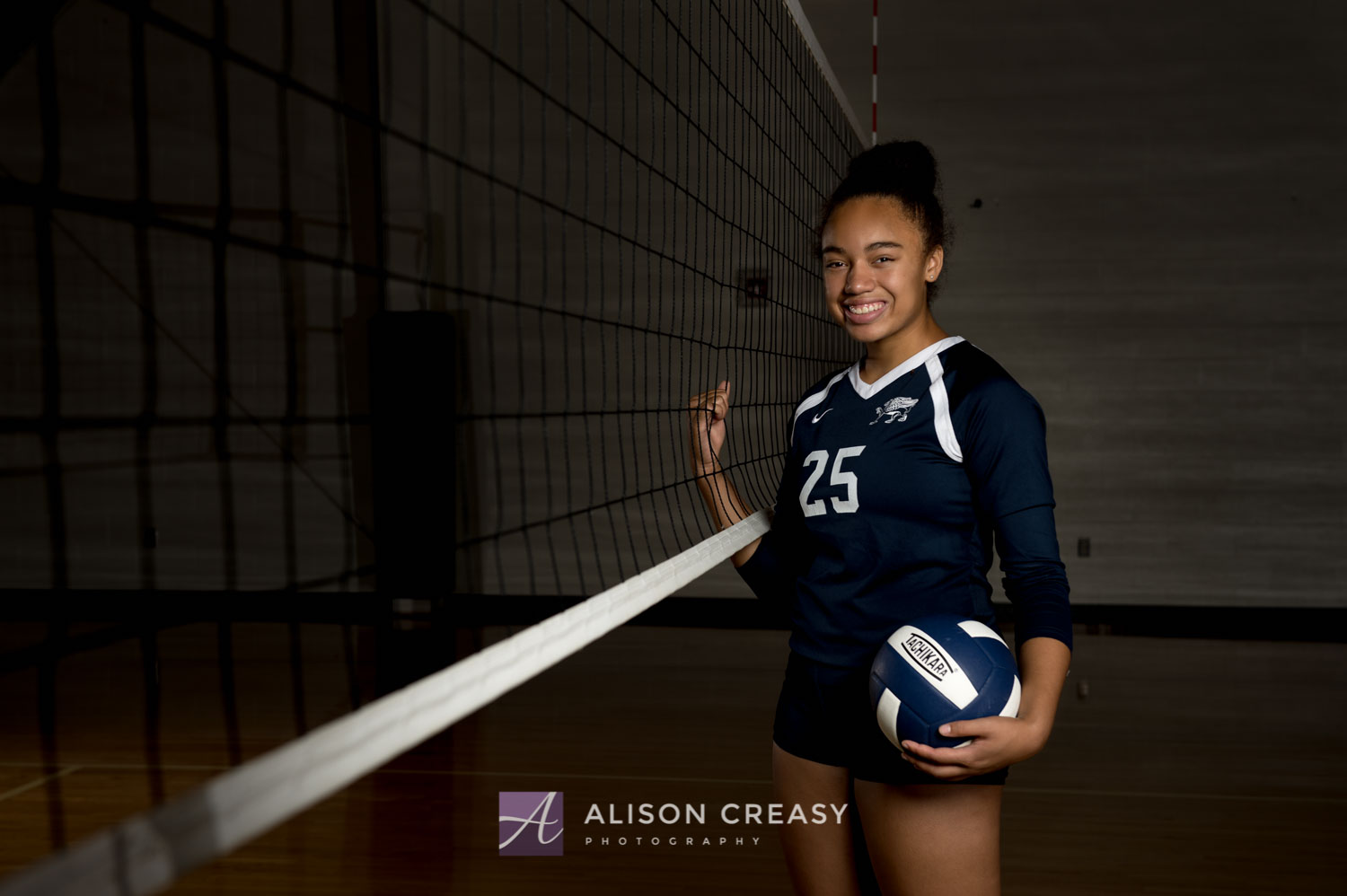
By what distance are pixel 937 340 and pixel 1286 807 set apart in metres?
2.65

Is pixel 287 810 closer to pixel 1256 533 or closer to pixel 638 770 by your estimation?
pixel 638 770

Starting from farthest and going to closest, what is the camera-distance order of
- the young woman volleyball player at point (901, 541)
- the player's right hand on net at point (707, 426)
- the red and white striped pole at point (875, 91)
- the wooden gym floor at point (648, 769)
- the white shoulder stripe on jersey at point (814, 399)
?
the red and white striped pole at point (875, 91), the wooden gym floor at point (648, 769), the player's right hand on net at point (707, 426), the white shoulder stripe on jersey at point (814, 399), the young woman volleyball player at point (901, 541)

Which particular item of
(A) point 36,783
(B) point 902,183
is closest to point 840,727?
(B) point 902,183

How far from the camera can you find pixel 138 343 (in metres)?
6.52

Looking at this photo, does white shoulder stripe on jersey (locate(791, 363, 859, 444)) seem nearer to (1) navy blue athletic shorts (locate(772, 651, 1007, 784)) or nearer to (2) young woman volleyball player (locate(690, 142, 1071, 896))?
(2) young woman volleyball player (locate(690, 142, 1071, 896))

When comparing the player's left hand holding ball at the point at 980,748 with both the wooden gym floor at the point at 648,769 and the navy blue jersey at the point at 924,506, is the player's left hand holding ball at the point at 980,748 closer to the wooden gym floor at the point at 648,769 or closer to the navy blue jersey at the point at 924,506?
the navy blue jersey at the point at 924,506

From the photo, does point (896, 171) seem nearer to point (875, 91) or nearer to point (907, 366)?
point (907, 366)

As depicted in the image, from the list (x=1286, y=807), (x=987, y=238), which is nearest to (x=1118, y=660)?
(x=1286, y=807)

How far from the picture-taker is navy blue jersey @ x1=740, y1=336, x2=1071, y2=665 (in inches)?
52.3

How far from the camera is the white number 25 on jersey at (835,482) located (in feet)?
4.74
